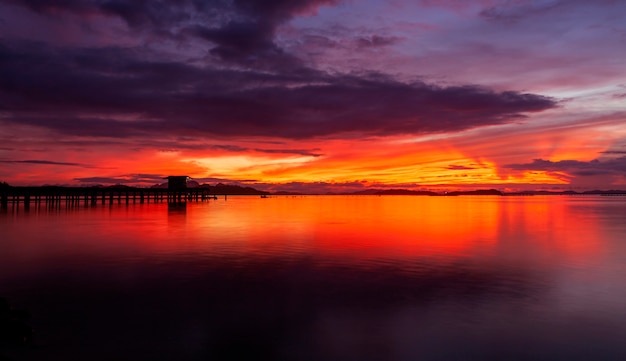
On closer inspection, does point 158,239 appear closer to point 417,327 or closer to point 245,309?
point 245,309

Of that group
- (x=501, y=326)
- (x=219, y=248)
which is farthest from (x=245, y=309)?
(x=219, y=248)

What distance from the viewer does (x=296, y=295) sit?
15.6 meters

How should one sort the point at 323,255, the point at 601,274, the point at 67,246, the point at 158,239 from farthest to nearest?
the point at 158,239
the point at 67,246
the point at 323,255
the point at 601,274

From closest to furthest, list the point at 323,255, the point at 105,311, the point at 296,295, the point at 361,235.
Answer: the point at 105,311, the point at 296,295, the point at 323,255, the point at 361,235

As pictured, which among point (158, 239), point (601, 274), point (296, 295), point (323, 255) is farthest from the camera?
point (158, 239)

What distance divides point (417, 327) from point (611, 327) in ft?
16.6

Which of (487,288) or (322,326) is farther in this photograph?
(487,288)

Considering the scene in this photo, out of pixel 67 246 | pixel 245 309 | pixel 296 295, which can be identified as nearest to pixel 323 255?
pixel 296 295

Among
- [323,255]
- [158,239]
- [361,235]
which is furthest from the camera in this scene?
[361,235]

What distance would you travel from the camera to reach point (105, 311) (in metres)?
13.1

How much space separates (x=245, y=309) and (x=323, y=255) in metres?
12.3

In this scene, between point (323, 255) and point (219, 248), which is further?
point (219, 248)

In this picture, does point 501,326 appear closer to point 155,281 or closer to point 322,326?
point 322,326

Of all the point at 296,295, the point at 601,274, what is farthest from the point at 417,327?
the point at 601,274
